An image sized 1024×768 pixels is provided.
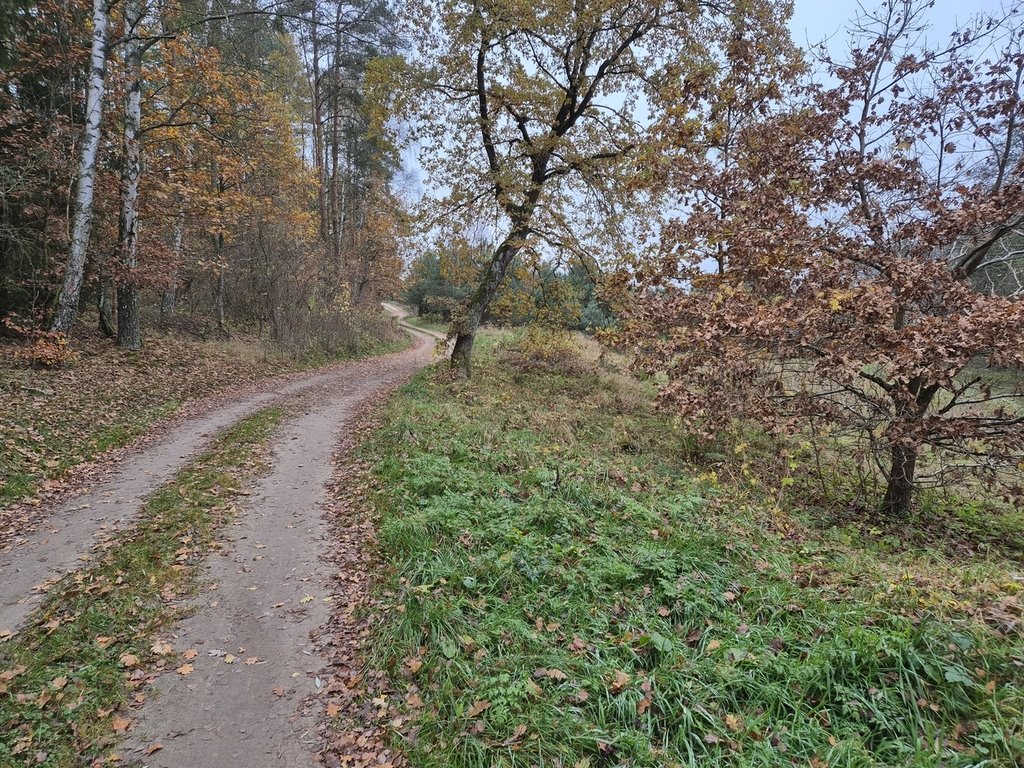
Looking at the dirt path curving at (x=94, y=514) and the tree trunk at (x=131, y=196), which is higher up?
the tree trunk at (x=131, y=196)

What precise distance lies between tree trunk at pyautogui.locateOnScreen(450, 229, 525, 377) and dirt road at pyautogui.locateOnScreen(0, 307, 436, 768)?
6523 millimetres

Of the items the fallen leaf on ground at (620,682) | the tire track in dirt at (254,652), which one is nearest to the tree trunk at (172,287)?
the tire track in dirt at (254,652)

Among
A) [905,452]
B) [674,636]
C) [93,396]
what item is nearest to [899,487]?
[905,452]

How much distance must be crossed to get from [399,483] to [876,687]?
19.4ft

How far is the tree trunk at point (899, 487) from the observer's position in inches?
295

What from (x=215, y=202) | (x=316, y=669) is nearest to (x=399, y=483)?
(x=316, y=669)

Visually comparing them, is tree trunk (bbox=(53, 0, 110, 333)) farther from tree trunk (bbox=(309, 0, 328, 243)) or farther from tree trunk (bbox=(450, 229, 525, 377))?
tree trunk (bbox=(309, 0, 328, 243))

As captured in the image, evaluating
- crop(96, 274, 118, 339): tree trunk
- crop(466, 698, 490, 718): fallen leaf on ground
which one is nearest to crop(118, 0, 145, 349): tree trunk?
crop(96, 274, 118, 339): tree trunk

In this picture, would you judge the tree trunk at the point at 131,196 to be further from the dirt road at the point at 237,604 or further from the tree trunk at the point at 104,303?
the dirt road at the point at 237,604

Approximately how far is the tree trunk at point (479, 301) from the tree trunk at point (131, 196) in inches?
352

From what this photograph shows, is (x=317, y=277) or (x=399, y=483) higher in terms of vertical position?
(x=317, y=277)

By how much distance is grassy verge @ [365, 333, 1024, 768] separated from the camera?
3.05 metres

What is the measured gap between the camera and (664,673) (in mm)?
3594

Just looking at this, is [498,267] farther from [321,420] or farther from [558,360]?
[321,420]
